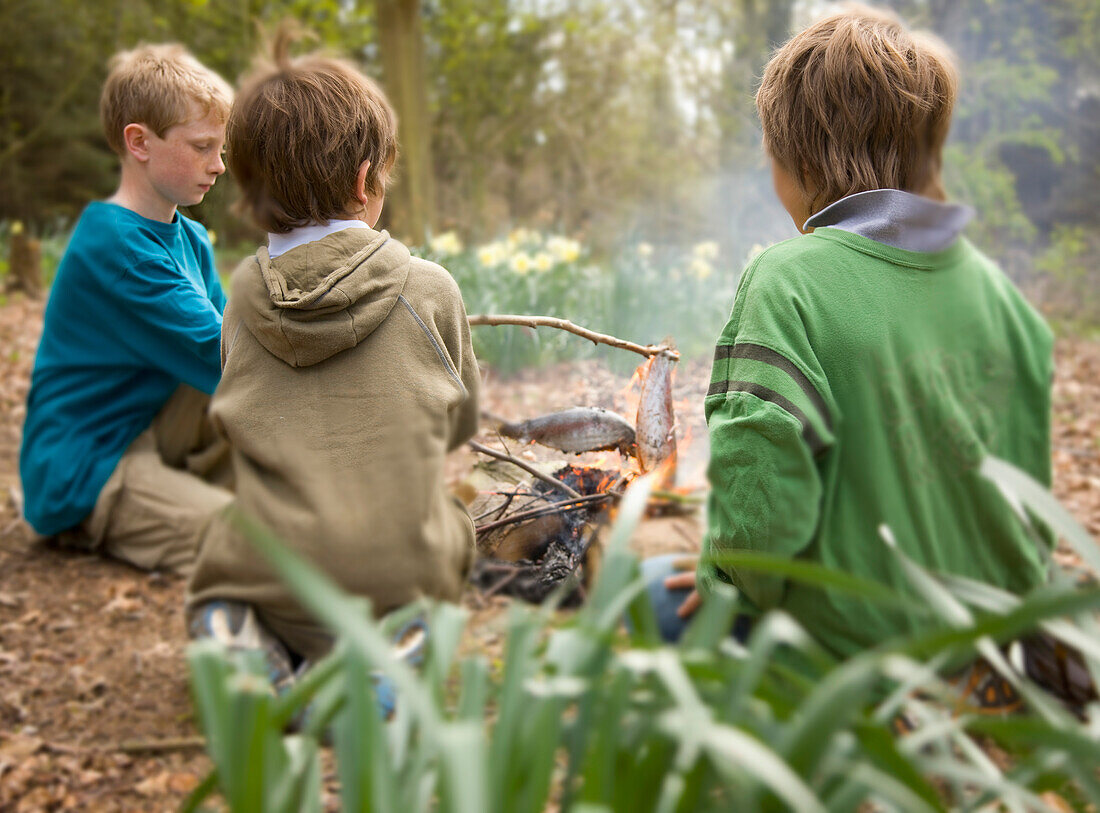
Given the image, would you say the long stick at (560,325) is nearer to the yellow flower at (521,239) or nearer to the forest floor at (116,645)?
the forest floor at (116,645)

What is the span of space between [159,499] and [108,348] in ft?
1.89

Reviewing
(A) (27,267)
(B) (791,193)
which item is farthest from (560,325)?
(A) (27,267)

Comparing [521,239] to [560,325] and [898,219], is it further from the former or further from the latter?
[898,219]

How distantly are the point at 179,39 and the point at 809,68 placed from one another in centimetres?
1117

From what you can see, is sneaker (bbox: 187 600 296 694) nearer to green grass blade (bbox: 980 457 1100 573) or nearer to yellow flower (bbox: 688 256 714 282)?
green grass blade (bbox: 980 457 1100 573)

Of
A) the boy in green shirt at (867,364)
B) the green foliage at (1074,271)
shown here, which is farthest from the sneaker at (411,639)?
the green foliage at (1074,271)

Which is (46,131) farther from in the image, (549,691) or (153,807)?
(549,691)

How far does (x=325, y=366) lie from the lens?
1.11 metres

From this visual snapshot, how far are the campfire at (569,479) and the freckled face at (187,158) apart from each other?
655 mm

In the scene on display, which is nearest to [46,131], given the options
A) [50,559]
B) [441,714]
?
[50,559]

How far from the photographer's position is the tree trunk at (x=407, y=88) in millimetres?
5531

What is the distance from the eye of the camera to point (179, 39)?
10.4 metres

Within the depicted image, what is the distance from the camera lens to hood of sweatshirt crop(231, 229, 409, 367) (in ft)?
3.66

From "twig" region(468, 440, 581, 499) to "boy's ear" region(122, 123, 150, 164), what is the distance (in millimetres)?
803
